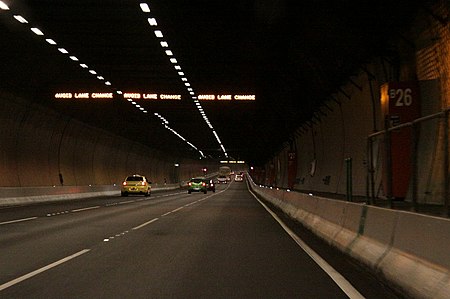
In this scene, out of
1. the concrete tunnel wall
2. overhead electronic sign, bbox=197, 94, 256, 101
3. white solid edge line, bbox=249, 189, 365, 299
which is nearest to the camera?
white solid edge line, bbox=249, 189, 365, 299

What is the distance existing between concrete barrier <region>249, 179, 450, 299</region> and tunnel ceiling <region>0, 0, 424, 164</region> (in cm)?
732

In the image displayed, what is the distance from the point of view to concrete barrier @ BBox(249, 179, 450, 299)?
696 cm

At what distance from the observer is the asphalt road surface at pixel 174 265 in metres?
8.13

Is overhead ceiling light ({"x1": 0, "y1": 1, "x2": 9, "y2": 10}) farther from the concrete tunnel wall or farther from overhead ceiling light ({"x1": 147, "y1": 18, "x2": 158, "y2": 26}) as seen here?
the concrete tunnel wall

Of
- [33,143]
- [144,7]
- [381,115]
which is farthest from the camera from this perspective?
[33,143]

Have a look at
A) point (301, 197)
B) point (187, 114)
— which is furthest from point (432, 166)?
point (187, 114)

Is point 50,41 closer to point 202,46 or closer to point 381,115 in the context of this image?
point 202,46

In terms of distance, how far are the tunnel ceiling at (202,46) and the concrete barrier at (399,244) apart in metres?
7.32

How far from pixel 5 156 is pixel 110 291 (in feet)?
102

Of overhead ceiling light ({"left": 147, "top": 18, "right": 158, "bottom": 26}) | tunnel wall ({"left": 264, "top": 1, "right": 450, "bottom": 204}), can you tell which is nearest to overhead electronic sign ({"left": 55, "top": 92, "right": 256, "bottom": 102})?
tunnel wall ({"left": 264, "top": 1, "right": 450, "bottom": 204})

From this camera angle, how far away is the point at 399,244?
28.1ft

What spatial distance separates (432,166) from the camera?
866 centimetres

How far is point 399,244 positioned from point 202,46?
16.7 metres

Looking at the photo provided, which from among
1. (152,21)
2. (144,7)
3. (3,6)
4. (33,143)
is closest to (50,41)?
(3,6)
